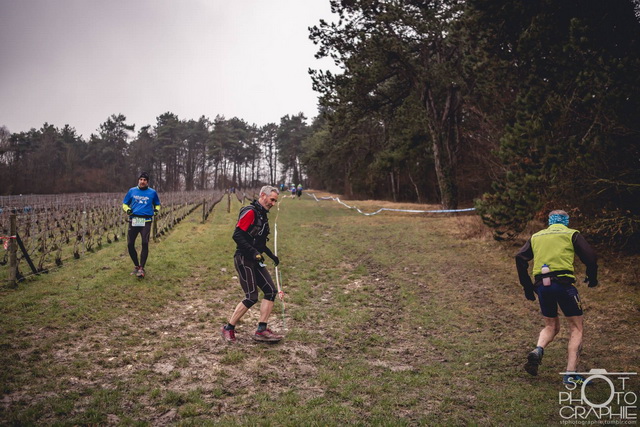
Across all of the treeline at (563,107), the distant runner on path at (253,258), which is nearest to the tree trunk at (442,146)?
the treeline at (563,107)

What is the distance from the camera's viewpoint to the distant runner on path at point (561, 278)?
4445 mm

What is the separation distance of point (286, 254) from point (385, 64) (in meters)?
12.5

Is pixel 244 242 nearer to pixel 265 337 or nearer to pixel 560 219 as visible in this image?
pixel 265 337

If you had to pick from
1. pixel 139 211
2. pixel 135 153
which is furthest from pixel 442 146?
pixel 135 153

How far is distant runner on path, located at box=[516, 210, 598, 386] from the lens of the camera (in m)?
4.45

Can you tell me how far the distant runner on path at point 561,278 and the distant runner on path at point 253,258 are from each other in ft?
11.3

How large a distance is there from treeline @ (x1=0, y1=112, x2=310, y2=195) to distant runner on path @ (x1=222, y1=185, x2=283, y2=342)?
2306 inches

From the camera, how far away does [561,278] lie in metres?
4.48

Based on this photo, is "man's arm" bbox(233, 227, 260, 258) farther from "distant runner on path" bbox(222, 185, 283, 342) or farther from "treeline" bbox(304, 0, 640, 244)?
"treeline" bbox(304, 0, 640, 244)

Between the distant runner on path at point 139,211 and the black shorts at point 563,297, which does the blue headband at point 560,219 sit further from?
the distant runner on path at point 139,211

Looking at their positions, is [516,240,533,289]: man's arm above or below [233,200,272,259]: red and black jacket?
below

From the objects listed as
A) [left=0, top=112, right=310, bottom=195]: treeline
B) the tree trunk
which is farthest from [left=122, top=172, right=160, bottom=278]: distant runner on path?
[left=0, top=112, right=310, bottom=195]: treeline

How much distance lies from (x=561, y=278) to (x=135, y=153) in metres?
88.2

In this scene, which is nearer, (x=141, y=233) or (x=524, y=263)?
(x=524, y=263)
